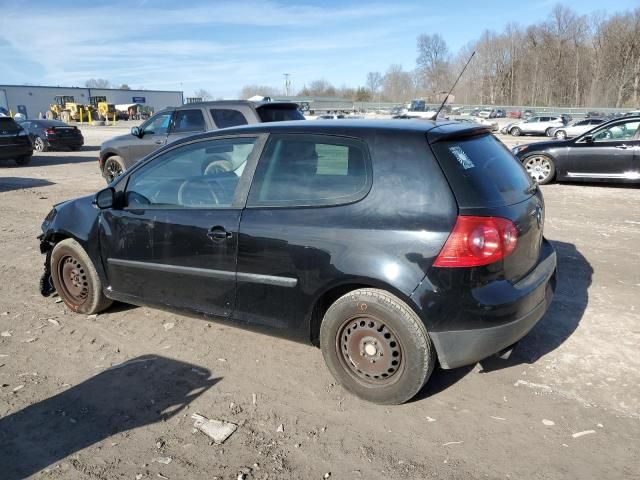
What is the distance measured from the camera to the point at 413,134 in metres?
3.07

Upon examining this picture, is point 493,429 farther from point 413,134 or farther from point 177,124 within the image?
point 177,124

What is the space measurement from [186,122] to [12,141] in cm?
894

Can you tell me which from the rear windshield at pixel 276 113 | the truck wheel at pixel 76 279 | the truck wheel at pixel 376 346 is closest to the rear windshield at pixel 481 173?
the truck wheel at pixel 376 346

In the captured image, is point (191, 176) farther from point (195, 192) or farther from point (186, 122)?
point (186, 122)

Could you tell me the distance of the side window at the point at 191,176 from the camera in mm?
3710

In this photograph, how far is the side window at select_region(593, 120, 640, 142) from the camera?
10.5 meters

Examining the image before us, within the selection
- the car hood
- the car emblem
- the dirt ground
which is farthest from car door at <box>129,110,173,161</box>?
the car emblem

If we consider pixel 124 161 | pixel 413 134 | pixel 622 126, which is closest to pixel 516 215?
pixel 413 134

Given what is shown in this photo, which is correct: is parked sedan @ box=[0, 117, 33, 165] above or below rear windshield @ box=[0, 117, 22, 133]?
below

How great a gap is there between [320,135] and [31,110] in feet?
273

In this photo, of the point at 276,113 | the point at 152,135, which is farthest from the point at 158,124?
the point at 276,113

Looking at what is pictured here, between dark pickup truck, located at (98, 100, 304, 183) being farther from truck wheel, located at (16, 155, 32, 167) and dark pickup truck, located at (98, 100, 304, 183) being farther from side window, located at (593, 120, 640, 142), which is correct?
truck wheel, located at (16, 155, 32, 167)

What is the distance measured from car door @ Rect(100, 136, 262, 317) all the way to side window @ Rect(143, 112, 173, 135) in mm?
6722

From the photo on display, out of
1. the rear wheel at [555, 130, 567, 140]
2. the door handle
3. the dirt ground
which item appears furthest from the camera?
the rear wheel at [555, 130, 567, 140]
